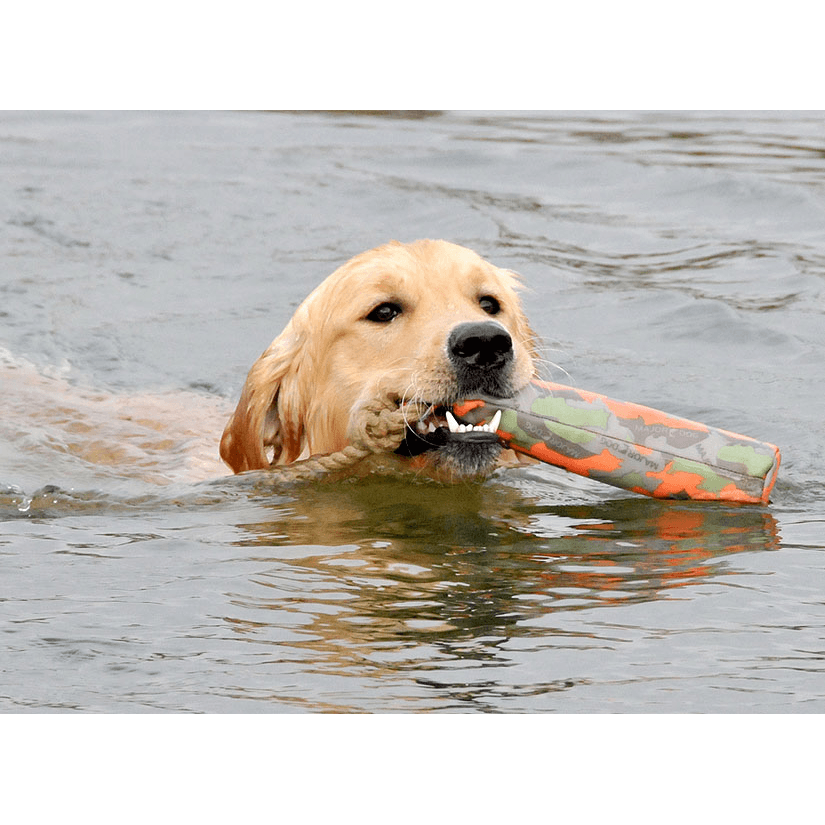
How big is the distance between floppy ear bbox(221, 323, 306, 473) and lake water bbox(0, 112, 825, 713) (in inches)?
6.0

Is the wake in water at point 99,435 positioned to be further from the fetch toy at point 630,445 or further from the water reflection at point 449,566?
the fetch toy at point 630,445

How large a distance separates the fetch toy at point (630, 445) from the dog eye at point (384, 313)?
0.56 meters

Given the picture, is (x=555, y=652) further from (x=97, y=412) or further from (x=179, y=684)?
(x=97, y=412)

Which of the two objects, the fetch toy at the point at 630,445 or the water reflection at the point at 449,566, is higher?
the fetch toy at the point at 630,445

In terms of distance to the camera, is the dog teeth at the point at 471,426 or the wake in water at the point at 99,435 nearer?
the dog teeth at the point at 471,426

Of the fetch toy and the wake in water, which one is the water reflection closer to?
the fetch toy

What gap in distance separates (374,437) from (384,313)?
1.81 feet

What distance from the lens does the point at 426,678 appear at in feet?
13.9

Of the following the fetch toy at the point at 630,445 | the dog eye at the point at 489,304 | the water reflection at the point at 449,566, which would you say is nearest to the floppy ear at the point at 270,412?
the water reflection at the point at 449,566

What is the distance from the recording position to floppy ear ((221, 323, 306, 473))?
6469 millimetres

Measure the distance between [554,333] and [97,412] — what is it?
11.0 feet

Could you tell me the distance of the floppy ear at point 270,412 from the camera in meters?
6.47

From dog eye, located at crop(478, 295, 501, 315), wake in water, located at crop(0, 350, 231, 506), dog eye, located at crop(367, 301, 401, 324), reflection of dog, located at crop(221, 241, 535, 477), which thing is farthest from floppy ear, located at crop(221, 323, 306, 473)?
dog eye, located at crop(478, 295, 501, 315)
